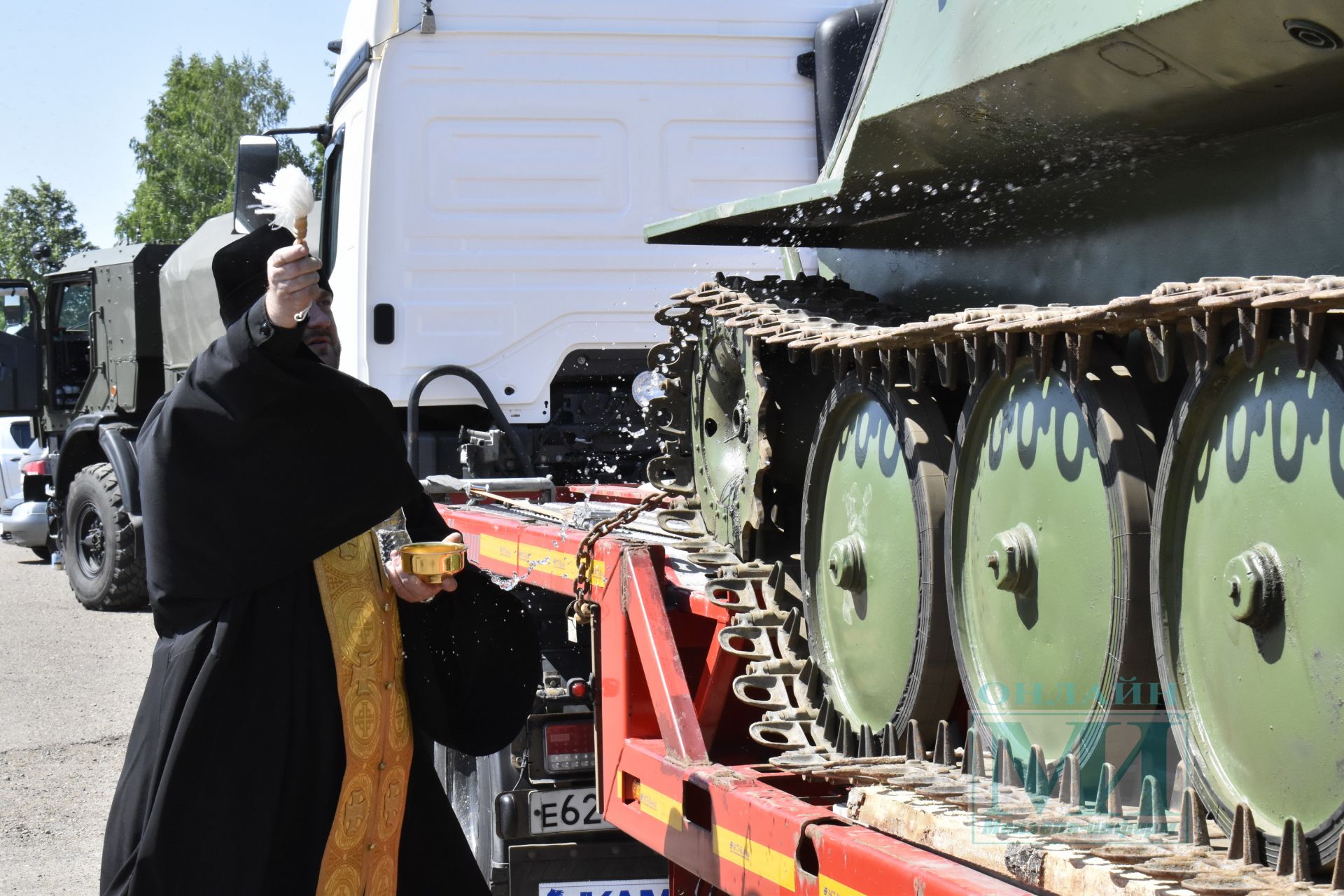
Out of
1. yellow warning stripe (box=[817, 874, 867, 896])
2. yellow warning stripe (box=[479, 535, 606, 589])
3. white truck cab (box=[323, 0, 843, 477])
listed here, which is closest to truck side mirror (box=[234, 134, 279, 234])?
white truck cab (box=[323, 0, 843, 477])

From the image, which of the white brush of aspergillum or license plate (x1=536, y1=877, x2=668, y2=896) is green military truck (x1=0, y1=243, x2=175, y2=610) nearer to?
license plate (x1=536, y1=877, x2=668, y2=896)

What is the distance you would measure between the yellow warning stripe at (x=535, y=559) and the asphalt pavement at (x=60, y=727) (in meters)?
1.88

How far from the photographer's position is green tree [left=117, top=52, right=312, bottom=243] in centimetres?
3678

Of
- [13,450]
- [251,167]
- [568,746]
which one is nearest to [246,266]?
[568,746]

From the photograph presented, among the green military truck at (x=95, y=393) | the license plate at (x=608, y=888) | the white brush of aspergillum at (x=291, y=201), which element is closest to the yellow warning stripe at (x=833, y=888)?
the white brush of aspergillum at (x=291, y=201)

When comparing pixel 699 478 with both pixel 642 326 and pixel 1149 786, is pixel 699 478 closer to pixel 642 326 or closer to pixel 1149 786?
pixel 1149 786

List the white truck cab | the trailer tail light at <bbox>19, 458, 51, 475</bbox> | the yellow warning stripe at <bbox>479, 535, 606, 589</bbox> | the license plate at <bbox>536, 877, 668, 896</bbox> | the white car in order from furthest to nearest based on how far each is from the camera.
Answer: the white car, the trailer tail light at <bbox>19, 458, 51, 475</bbox>, the white truck cab, the license plate at <bbox>536, 877, 668, 896</bbox>, the yellow warning stripe at <bbox>479, 535, 606, 589</bbox>

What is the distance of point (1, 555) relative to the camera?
15062mm

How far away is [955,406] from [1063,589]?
65 cm

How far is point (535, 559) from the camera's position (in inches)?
155

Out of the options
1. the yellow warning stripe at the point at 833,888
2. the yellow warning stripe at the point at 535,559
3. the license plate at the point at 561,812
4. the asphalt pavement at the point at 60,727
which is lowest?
the asphalt pavement at the point at 60,727

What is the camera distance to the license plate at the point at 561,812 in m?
3.96

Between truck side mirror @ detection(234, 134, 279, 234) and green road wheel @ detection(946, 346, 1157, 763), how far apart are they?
14.2 feet

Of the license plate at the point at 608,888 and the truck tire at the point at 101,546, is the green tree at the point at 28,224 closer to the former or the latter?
the truck tire at the point at 101,546
